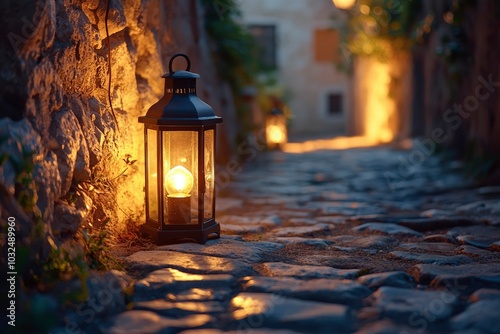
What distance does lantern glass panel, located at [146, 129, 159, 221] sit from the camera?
3.88 meters

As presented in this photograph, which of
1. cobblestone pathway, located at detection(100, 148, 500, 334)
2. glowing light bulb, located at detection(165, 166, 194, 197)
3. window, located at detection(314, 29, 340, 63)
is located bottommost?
cobblestone pathway, located at detection(100, 148, 500, 334)

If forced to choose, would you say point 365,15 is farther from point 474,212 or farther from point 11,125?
point 11,125

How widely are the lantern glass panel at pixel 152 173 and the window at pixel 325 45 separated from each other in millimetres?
17925

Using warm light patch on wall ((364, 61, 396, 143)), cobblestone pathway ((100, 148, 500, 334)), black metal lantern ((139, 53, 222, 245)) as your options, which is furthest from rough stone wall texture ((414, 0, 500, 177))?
warm light patch on wall ((364, 61, 396, 143))

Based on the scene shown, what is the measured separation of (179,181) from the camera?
3.79 meters

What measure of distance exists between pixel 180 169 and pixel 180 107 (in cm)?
36

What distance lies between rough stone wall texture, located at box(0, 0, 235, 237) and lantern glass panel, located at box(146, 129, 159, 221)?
160 mm

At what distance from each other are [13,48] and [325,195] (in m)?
4.14

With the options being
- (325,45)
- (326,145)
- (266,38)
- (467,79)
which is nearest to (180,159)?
(467,79)

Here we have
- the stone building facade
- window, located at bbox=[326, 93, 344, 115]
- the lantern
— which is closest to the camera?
the lantern

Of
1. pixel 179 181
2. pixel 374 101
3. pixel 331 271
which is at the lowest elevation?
pixel 331 271

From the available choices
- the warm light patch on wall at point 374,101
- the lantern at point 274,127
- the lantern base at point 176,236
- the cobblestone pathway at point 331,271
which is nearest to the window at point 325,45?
the warm light patch on wall at point 374,101

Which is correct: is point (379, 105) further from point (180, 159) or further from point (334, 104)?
point (180, 159)

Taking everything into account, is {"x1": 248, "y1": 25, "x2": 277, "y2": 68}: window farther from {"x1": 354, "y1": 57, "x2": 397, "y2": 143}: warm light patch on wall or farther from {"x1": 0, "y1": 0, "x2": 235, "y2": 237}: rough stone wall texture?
{"x1": 0, "y1": 0, "x2": 235, "y2": 237}: rough stone wall texture
